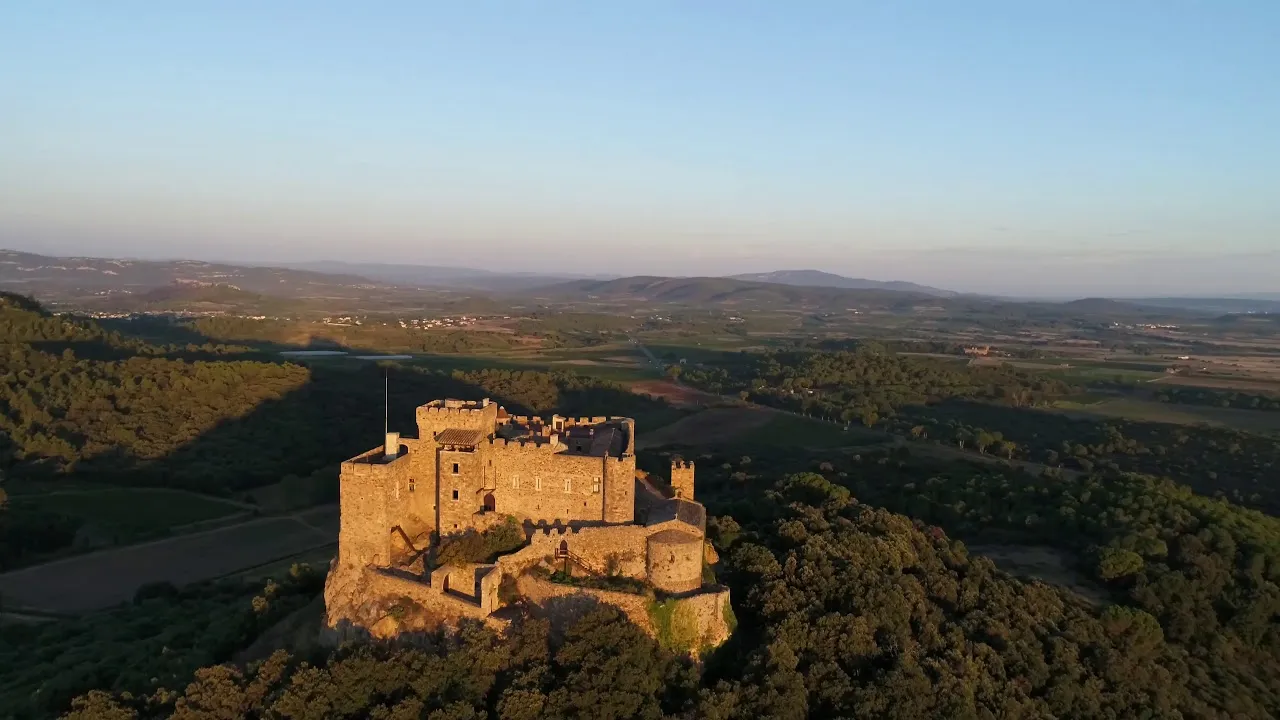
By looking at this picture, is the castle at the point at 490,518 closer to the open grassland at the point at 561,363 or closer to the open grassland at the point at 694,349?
A: the open grassland at the point at 561,363

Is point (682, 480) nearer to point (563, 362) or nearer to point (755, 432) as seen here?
point (755, 432)

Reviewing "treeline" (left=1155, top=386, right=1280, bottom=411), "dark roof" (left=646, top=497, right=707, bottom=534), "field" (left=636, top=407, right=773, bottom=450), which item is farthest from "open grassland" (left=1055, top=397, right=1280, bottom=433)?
"dark roof" (left=646, top=497, right=707, bottom=534)

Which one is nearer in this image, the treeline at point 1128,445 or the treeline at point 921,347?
the treeline at point 1128,445

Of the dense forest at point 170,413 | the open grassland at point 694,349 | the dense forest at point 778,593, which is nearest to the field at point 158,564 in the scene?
the dense forest at point 778,593

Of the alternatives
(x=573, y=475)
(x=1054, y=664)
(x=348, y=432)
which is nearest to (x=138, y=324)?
(x=348, y=432)

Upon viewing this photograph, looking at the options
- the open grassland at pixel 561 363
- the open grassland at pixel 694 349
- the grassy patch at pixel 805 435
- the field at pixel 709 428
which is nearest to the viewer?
the grassy patch at pixel 805 435

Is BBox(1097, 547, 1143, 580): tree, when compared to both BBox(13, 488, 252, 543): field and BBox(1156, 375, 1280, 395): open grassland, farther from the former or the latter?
BBox(1156, 375, 1280, 395): open grassland

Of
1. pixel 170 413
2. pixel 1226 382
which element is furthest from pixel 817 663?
pixel 1226 382
